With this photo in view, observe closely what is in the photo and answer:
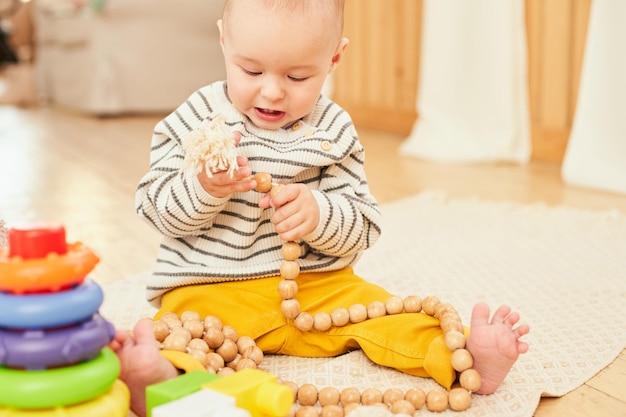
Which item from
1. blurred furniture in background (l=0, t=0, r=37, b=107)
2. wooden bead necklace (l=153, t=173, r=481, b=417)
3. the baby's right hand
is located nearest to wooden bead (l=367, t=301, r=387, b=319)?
wooden bead necklace (l=153, t=173, r=481, b=417)

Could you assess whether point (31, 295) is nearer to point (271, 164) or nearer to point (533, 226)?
point (271, 164)

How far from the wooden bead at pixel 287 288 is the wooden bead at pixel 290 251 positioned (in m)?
0.03

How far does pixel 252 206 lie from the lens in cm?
95

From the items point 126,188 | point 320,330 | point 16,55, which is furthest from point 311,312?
point 16,55

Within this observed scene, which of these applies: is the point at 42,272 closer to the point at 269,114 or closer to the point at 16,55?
the point at 269,114

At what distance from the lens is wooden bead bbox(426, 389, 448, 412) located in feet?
2.61

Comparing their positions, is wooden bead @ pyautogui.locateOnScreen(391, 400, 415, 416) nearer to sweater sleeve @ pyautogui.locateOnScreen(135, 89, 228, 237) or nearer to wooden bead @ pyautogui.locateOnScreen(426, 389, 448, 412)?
wooden bead @ pyautogui.locateOnScreen(426, 389, 448, 412)

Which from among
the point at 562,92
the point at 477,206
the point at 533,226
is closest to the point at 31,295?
the point at 533,226

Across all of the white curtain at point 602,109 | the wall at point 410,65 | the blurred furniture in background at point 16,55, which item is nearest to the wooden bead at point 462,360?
the white curtain at point 602,109

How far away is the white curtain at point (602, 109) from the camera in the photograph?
1.95 meters

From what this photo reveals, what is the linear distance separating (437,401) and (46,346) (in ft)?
1.28

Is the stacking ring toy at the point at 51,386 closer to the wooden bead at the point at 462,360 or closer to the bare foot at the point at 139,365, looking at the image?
the bare foot at the point at 139,365

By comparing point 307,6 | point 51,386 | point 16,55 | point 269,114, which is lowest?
point 16,55

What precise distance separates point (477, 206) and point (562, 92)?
64 cm
